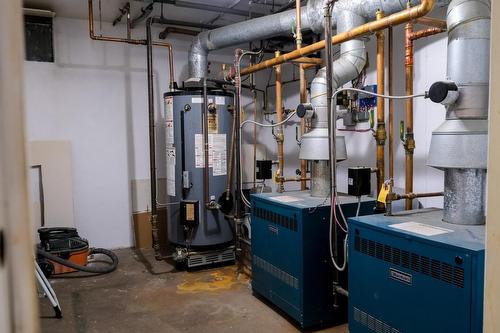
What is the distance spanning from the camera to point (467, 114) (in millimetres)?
1796

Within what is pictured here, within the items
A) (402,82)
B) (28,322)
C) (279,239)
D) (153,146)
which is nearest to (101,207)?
(153,146)

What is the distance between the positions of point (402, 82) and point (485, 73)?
148 centimetres

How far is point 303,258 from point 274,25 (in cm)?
204

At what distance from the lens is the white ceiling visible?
3.81 metres

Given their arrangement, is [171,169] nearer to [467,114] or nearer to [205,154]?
[205,154]

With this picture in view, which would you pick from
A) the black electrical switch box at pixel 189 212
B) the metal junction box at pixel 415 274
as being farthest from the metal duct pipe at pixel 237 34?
the metal junction box at pixel 415 274

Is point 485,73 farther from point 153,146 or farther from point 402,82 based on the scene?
point 153,146

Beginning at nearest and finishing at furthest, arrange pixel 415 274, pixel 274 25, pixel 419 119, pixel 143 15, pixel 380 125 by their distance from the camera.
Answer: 1. pixel 415 274
2. pixel 380 125
3. pixel 419 119
4. pixel 274 25
5. pixel 143 15

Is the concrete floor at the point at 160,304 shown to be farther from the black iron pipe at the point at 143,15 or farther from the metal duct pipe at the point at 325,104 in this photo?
the black iron pipe at the point at 143,15

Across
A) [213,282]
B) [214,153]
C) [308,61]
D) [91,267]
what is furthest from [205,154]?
[91,267]

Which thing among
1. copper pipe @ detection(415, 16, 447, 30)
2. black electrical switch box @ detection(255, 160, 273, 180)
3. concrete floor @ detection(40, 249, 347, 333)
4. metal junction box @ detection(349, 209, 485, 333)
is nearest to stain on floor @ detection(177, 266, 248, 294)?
concrete floor @ detection(40, 249, 347, 333)

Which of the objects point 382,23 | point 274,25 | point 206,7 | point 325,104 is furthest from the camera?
point 206,7

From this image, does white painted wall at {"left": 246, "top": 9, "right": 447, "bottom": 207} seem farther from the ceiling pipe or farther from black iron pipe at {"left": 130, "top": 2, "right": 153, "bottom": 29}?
black iron pipe at {"left": 130, "top": 2, "right": 153, "bottom": 29}

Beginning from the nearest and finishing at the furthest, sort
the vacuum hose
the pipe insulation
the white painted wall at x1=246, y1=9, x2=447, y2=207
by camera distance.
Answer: the pipe insulation
the white painted wall at x1=246, y1=9, x2=447, y2=207
the vacuum hose
